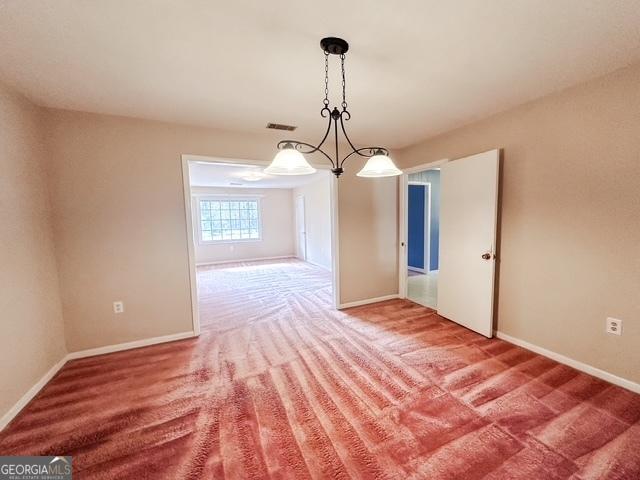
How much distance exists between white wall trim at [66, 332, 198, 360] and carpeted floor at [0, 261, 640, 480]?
0.28 feet

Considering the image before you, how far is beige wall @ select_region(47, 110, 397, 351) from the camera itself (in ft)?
7.90

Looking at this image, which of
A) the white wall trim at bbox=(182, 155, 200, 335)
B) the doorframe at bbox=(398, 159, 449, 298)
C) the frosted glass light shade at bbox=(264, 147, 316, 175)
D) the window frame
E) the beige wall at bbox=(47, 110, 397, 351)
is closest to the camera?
the frosted glass light shade at bbox=(264, 147, 316, 175)

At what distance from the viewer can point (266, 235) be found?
8312 mm

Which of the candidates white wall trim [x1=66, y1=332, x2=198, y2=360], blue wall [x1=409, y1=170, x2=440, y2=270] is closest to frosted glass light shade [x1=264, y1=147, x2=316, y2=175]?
white wall trim [x1=66, y1=332, x2=198, y2=360]

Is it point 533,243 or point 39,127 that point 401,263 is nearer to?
point 533,243

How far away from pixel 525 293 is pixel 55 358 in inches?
173

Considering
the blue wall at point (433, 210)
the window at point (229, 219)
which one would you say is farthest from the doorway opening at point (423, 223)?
the window at point (229, 219)

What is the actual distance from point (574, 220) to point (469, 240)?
884mm

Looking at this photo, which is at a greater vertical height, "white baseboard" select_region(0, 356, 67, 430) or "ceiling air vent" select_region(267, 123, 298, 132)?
"ceiling air vent" select_region(267, 123, 298, 132)

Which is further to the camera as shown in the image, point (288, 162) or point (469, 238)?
point (469, 238)

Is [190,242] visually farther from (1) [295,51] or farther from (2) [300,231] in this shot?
(2) [300,231]

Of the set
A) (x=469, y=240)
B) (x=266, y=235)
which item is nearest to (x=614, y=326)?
(x=469, y=240)

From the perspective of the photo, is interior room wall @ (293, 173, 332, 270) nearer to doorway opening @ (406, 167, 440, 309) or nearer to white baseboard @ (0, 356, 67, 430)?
doorway opening @ (406, 167, 440, 309)

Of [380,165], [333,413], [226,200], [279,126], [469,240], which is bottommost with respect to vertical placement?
[333,413]
